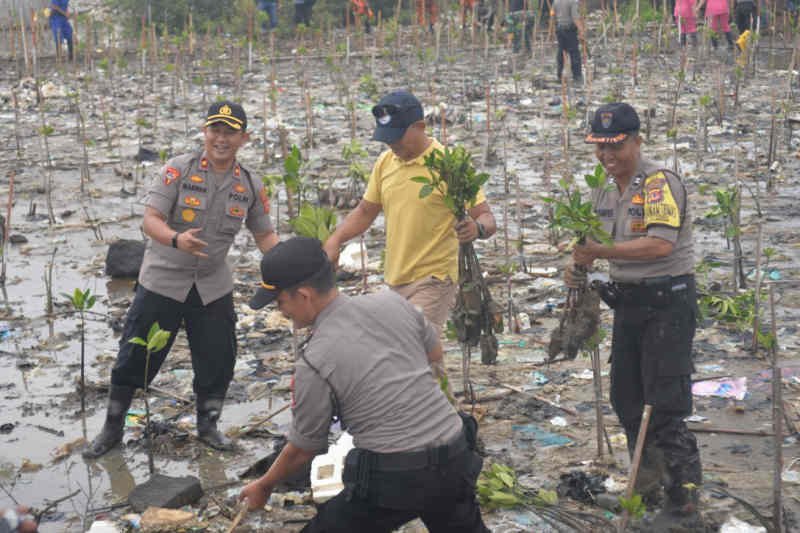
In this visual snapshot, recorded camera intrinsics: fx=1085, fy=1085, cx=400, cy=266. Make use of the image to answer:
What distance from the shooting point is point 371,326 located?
10.4ft

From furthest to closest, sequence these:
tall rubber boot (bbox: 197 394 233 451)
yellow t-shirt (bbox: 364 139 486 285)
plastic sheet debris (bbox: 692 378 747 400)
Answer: plastic sheet debris (bbox: 692 378 747 400)
tall rubber boot (bbox: 197 394 233 451)
yellow t-shirt (bbox: 364 139 486 285)

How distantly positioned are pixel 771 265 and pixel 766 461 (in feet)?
10.4

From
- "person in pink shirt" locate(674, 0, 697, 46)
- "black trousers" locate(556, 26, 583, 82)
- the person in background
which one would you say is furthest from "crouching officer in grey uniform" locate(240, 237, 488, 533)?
the person in background

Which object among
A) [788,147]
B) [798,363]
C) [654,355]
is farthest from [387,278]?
[788,147]

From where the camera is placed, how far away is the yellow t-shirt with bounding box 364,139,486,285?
4785mm

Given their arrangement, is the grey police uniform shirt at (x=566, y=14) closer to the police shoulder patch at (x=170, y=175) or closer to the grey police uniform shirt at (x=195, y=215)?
the grey police uniform shirt at (x=195, y=215)

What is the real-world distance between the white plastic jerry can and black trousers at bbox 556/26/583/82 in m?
10.8

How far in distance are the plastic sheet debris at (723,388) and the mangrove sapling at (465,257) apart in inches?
52.3

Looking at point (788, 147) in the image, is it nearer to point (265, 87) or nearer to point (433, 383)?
point (265, 87)

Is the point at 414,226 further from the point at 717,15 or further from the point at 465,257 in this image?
the point at 717,15

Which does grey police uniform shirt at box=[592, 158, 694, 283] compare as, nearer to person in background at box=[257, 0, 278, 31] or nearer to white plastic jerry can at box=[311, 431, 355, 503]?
white plastic jerry can at box=[311, 431, 355, 503]

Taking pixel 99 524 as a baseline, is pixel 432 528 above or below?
above

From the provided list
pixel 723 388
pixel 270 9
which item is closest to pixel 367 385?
pixel 723 388

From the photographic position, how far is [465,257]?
4816mm
